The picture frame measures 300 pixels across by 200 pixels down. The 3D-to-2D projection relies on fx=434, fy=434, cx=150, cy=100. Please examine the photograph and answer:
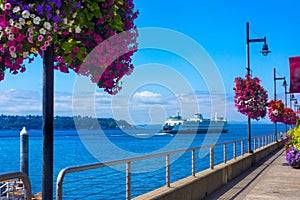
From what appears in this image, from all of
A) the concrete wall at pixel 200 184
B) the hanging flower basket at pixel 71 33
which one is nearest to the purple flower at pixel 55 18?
the hanging flower basket at pixel 71 33

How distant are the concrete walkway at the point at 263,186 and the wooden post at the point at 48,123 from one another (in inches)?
278

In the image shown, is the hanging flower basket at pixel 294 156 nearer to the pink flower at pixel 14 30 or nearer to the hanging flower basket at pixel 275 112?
the pink flower at pixel 14 30

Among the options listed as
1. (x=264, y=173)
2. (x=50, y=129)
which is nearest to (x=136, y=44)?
(x=50, y=129)

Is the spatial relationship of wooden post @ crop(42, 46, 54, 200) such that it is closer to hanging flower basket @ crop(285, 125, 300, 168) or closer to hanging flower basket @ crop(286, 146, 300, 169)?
hanging flower basket @ crop(285, 125, 300, 168)

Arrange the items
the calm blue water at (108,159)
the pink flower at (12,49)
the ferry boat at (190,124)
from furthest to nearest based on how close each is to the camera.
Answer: the ferry boat at (190,124) → the calm blue water at (108,159) → the pink flower at (12,49)

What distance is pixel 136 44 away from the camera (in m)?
4.60

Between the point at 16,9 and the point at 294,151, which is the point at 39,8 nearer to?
the point at 16,9

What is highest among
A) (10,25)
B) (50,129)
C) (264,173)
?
(10,25)

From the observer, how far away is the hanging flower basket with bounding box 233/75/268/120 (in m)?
20.6

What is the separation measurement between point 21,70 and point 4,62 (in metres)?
0.42

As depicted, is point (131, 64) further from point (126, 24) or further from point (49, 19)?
point (49, 19)

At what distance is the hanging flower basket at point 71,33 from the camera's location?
11.4ft

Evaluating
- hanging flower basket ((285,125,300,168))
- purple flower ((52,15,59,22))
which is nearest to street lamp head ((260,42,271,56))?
hanging flower basket ((285,125,300,168))

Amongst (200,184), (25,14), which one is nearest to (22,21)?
(25,14)
